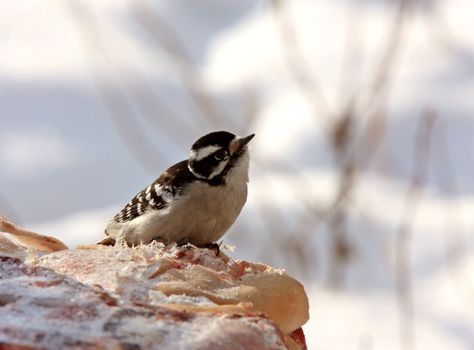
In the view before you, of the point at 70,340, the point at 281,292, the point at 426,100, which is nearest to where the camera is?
Result: the point at 70,340

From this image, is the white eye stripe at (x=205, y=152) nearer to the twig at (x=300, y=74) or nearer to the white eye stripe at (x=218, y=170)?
the white eye stripe at (x=218, y=170)

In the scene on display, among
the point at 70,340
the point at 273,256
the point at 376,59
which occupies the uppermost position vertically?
the point at 376,59

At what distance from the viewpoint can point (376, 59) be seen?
780 centimetres

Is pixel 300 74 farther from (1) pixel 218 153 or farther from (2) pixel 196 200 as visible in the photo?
(2) pixel 196 200

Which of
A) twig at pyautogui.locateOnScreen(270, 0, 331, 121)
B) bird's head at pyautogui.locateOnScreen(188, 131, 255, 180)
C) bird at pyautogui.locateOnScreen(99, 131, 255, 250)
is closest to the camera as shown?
bird at pyautogui.locateOnScreen(99, 131, 255, 250)

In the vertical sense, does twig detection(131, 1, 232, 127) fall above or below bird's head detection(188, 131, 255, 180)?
above

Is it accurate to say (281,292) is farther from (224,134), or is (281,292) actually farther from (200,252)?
(224,134)

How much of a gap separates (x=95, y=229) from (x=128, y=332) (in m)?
4.96

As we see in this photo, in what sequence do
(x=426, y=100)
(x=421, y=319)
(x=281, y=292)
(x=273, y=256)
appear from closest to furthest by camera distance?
(x=281, y=292) < (x=421, y=319) < (x=273, y=256) < (x=426, y=100)

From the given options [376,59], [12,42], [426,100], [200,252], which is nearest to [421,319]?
[426,100]

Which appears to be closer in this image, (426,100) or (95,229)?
(95,229)

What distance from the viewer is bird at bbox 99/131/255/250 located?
380cm

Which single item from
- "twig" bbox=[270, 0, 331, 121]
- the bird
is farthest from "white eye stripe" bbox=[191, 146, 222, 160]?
"twig" bbox=[270, 0, 331, 121]

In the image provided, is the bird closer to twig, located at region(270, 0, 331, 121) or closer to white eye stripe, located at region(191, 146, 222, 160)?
white eye stripe, located at region(191, 146, 222, 160)
